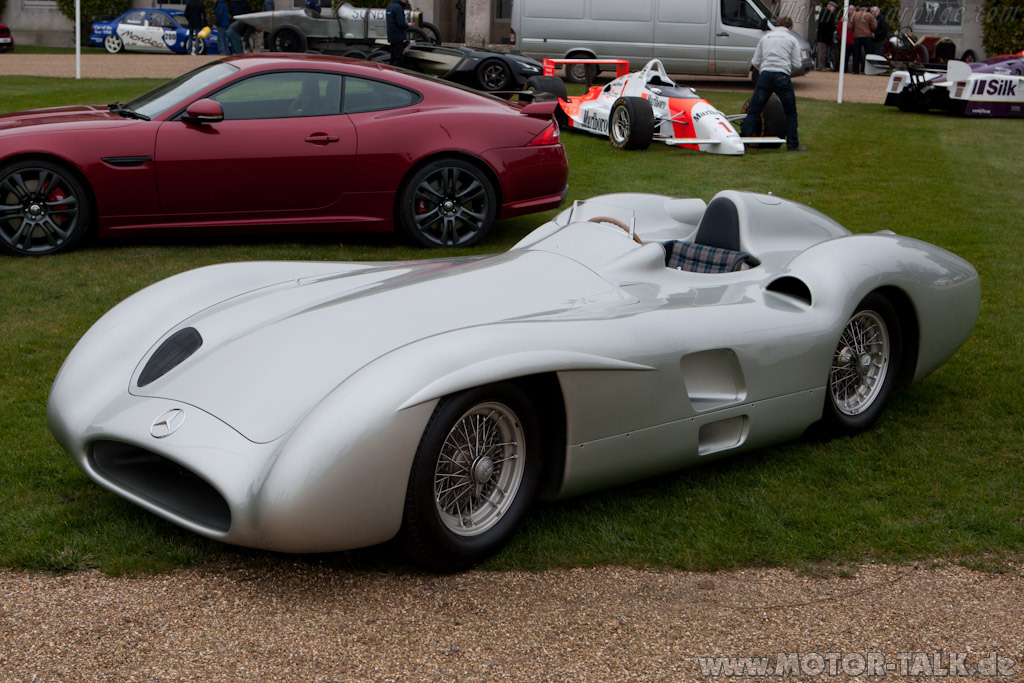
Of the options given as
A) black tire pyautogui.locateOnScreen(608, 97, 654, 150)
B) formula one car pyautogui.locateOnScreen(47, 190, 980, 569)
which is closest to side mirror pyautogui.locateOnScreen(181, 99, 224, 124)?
formula one car pyautogui.locateOnScreen(47, 190, 980, 569)

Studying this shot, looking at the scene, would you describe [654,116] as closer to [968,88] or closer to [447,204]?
[447,204]

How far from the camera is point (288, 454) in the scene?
3100mm

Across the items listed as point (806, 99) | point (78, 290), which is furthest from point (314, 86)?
point (806, 99)

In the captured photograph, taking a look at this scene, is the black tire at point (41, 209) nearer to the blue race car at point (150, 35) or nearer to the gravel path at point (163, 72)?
the gravel path at point (163, 72)

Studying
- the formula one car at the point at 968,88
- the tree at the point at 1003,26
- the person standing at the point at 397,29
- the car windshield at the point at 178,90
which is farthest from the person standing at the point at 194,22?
the tree at the point at 1003,26

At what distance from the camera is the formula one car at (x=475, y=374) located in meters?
3.17

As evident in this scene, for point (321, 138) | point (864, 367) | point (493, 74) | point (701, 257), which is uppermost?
point (493, 74)

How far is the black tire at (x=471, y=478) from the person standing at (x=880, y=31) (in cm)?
2489

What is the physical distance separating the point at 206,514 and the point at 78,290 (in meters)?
3.85

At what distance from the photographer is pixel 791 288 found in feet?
15.0

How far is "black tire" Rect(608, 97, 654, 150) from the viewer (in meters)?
12.8

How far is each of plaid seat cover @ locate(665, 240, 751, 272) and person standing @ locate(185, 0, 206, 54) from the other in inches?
893

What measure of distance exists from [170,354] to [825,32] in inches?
996

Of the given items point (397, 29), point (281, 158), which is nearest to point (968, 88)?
point (397, 29)
